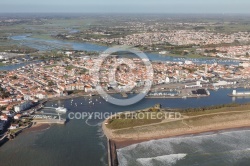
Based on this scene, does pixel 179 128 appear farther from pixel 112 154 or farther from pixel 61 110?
pixel 61 110

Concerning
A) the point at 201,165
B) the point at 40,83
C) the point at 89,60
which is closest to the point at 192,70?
the point at 89,60

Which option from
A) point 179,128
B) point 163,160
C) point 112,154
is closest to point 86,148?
point 112,154

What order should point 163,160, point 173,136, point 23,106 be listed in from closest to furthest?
point 163,160, point 173,136, point 23,106

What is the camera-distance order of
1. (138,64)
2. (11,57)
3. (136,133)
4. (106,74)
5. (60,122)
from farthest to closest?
(11,57) → (138,64) → (106,74) → (60,122) → (136,133)

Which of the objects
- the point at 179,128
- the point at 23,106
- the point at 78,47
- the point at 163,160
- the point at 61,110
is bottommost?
the point at 163,160

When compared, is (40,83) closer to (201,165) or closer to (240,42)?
(201,165)

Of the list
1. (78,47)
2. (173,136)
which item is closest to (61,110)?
(173,136)

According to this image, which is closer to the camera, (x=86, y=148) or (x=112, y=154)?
(x=112, y=154)

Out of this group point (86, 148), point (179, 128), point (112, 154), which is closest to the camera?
point (112, 154)

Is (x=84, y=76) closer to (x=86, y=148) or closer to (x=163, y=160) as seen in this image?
(x=86, y=148)

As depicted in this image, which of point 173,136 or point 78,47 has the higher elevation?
point 78,47
